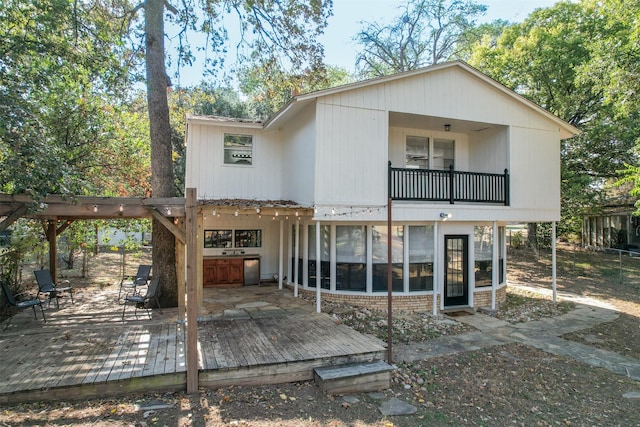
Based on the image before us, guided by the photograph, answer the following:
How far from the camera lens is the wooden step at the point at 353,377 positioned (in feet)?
17.3

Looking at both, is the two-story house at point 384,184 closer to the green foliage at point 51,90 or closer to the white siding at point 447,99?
the white siding at point 447,99

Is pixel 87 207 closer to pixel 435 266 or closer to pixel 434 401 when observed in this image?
pixel 434 401

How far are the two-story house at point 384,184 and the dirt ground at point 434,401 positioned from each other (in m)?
2.56

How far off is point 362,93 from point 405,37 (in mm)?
19046

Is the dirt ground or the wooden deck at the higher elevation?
the wooden deck

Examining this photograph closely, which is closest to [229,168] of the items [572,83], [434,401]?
[434,401]

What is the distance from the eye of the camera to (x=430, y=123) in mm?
10555

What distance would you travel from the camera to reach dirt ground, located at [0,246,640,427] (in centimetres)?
444

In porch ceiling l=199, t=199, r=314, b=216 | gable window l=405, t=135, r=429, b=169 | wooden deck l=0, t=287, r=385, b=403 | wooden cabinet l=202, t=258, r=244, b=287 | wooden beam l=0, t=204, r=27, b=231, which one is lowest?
wooden deck l=0, t=287, r=385, b=403

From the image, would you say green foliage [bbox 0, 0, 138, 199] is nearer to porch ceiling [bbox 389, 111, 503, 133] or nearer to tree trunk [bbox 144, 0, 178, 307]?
tree trunk [bbox 144, 0, 178, 307]

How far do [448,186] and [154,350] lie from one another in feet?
27.8

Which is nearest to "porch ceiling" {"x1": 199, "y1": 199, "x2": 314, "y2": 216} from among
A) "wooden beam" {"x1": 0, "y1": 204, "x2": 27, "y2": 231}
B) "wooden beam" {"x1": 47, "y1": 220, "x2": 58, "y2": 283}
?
"wooden beam" {"x1": 0, "y1": 204, "x2": 27, "y2": 231}

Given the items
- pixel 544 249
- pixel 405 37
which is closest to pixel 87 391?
pixel 544 249

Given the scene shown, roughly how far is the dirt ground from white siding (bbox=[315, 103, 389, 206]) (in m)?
3.35
